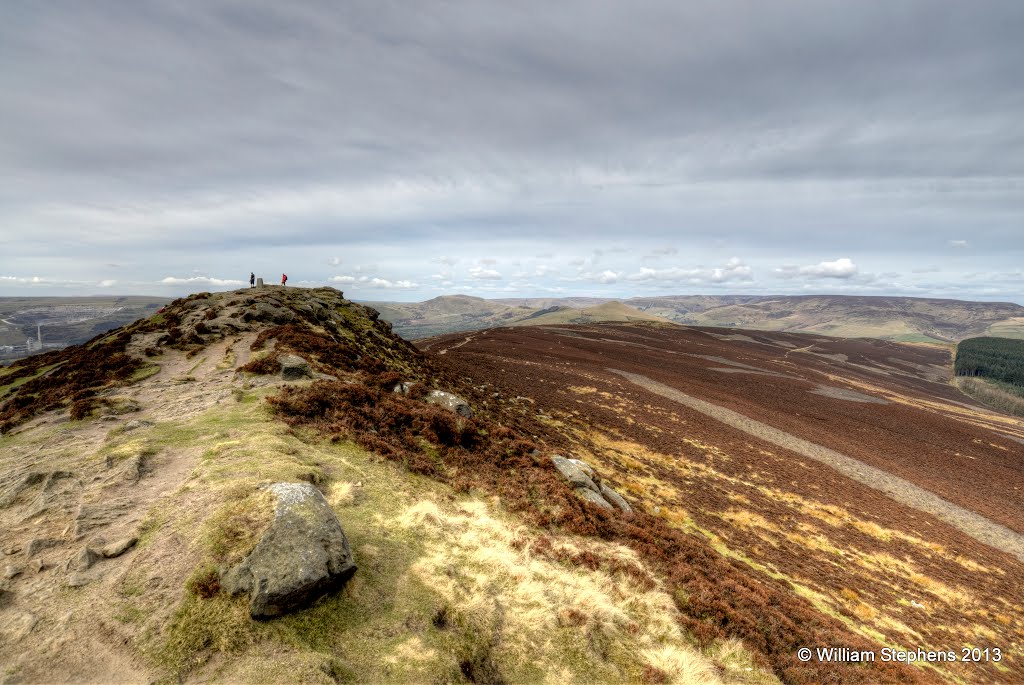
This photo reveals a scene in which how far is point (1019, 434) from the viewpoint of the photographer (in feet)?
186

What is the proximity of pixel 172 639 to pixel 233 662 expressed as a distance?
115cm

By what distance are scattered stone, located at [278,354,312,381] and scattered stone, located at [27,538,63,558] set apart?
1031 centimetres

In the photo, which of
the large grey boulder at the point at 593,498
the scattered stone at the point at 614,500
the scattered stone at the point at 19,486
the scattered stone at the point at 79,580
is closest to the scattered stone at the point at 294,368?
the scattered stone at the point at 19,486

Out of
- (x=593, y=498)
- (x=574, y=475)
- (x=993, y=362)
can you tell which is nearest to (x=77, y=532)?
(x=574, y=475)

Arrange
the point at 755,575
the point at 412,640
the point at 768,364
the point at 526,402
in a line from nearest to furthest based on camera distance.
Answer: the point at 412,640 → the point at 755,575 → the point at 526,402 → the point at 768,364

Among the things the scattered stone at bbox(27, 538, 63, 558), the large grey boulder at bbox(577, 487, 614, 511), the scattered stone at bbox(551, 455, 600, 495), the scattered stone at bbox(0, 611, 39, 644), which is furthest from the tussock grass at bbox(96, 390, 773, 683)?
the scattered stone at bbox(551, 455, 600, 495)

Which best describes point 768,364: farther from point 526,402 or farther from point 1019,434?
point 526,402

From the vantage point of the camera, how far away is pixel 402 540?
32.1 ft

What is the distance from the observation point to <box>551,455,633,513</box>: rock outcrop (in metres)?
14.6

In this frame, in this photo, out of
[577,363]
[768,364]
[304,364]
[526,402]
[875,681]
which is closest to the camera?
[875,681]

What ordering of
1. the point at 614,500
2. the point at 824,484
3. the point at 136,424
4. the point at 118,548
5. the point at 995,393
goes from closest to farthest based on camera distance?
the point at 118,548, the point at 136,424, the point at 614,500, the point at 824,484, the point at 995,393

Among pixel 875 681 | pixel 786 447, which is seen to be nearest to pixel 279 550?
pixel 875 681

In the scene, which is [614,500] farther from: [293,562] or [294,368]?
[294,368]

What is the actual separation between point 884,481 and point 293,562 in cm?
4112
